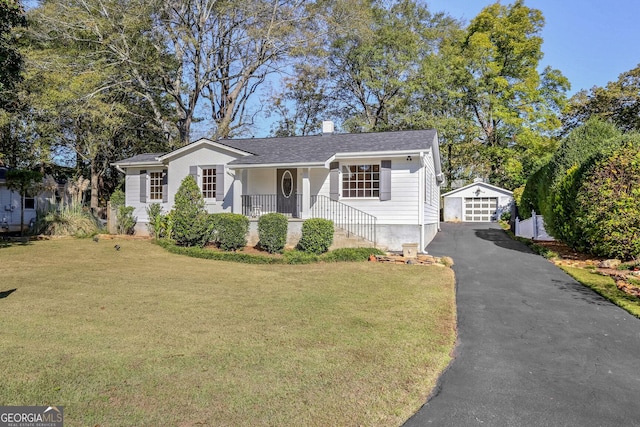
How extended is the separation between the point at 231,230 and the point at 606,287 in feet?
33.8

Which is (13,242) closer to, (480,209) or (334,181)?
(334,181)

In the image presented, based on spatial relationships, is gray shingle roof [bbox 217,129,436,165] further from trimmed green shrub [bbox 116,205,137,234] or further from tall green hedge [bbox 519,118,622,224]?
trimmed green shrub [bbox 116,205,137,234]

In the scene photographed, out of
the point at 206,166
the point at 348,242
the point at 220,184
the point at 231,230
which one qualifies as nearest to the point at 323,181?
the point at 348,242

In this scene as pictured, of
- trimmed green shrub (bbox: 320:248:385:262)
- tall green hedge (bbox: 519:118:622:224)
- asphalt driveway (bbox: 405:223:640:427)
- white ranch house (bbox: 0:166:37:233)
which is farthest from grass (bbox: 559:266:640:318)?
white ranch house (bbox: 0:166:37:233)

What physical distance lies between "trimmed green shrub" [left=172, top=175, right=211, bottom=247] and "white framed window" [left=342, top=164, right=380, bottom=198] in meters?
5.15

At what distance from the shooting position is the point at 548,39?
31.8 metres

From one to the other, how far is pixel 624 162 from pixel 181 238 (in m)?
13.4

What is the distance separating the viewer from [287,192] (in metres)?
16.1

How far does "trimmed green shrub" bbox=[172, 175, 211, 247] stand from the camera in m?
13.9

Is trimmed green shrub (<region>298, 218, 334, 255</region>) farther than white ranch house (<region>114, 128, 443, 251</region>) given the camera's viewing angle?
No

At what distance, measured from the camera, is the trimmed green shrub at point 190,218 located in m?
13.9

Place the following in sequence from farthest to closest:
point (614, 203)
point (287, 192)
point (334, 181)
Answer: point (287, 192), point (334, 181), point (614, 203)

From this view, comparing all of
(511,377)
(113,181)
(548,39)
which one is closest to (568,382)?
(511,377)

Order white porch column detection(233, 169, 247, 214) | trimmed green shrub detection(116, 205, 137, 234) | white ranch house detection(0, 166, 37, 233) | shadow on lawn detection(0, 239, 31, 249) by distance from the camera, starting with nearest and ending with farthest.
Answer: shadow on lawn detection(0, 239, 31, 249)
white porch column detection(233, 169, 247, 214)
trimmed green shrub detection(116, 205, 137, 234)
white ranch house detection(0, 166, 37, 233)
